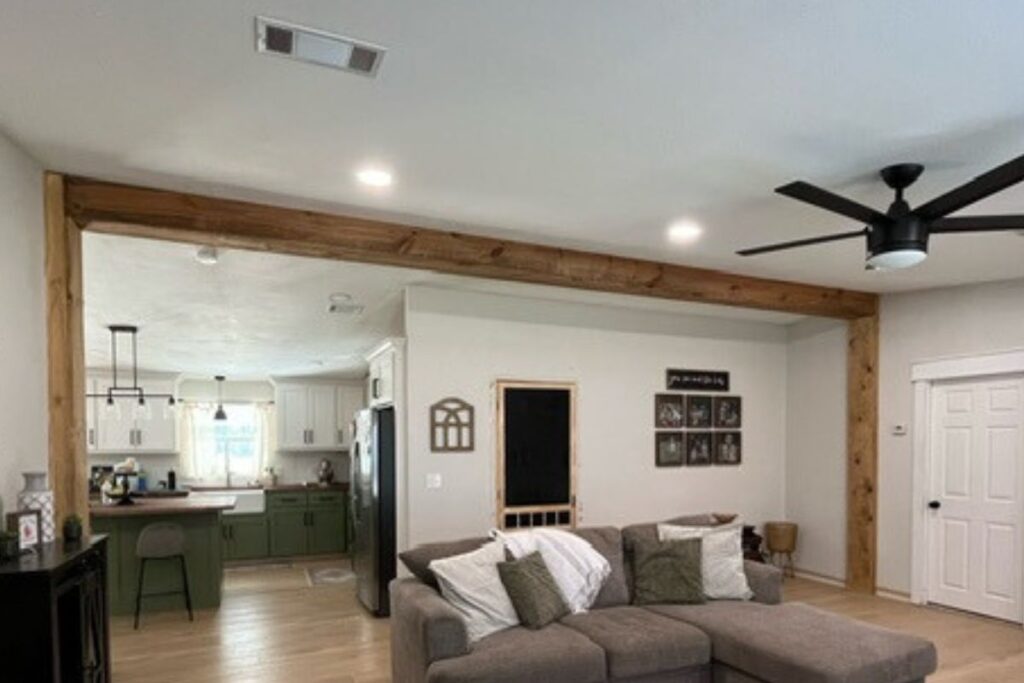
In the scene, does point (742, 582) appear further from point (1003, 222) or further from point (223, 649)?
point (223, 649)

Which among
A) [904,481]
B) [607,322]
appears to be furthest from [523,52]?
[904,481]

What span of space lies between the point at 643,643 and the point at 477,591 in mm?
843

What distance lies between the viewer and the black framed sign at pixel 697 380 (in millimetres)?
6484

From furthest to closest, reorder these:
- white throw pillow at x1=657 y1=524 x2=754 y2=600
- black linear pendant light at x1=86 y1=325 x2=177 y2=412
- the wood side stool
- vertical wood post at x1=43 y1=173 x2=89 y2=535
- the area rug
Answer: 1. black linear pendant light at x1=86 y1=325 x2=177 y2=412
2. the area rug
3. the wood side stool
4. white throw pillow at x1=657 y1=524 x2=754 y2=600
5. vertical wood post at x1=43 y1=173 x2=89 y2=535

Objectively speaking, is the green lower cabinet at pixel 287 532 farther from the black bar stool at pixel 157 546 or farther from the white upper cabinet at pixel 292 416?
the black bar stool at pixel 157 546

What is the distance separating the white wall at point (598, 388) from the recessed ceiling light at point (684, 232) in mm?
1804

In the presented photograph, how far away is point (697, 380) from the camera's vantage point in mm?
6621

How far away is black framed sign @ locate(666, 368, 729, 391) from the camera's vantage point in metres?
6.48

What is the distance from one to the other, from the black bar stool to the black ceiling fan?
546 cm

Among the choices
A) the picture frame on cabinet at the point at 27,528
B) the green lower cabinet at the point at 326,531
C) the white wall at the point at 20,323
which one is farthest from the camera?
the green lower cabinet at the point at 326,531

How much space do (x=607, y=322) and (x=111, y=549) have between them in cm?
485

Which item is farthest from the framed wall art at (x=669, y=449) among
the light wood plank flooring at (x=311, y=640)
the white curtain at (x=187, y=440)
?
the white curtain at (x=187, y=440)

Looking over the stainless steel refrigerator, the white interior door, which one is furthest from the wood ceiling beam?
the stainless steel refrigerator

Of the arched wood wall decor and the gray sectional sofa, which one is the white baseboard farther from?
the arched wood wall decor
